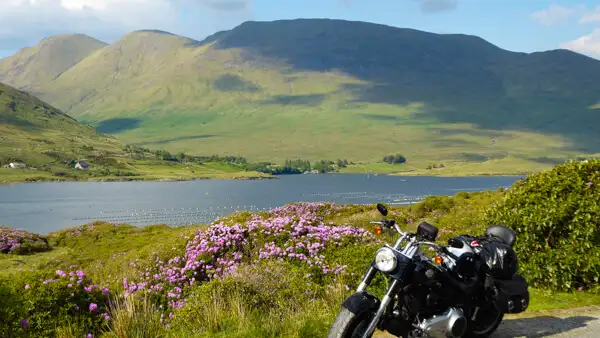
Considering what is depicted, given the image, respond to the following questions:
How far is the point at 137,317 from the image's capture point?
9742 mm

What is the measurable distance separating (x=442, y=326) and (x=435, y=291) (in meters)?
0.52

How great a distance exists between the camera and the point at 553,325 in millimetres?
9711

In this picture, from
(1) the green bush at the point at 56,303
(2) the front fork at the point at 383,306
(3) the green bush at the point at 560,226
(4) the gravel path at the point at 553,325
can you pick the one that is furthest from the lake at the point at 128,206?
(2) the front fork at the point at 383,306

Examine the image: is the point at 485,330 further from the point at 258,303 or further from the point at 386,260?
the point at 258,303

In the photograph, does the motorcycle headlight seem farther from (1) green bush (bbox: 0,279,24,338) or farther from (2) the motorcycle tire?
(1) green bush (bbox: 0,279,24,338)

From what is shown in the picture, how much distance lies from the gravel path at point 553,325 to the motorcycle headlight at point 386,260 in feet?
6.96

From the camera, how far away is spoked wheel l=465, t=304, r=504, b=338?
8.73 meters

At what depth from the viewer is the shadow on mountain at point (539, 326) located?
9.23m

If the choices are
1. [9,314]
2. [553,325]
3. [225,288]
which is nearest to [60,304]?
[9,314]

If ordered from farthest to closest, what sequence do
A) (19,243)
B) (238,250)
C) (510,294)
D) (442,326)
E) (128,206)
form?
(128,206)
(19,243)
(238,250)
(510,294)
(442,326)

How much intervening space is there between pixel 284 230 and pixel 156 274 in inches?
175

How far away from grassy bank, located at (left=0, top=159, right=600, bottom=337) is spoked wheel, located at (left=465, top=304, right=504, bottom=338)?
2411 millimetres

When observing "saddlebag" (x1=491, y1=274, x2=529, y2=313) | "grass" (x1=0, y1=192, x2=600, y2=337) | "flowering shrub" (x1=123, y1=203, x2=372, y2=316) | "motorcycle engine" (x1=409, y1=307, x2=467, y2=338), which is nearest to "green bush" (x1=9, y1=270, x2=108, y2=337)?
"grass" (x1=0, y1=192, x2=600, y2=337)

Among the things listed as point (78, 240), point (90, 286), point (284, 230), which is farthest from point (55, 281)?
point (78, 240)
